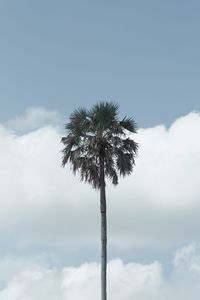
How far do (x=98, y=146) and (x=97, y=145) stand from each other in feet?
0.30

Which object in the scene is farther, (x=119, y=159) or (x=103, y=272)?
(x=119, y=159)

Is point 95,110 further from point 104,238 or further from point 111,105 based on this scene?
point 104,238

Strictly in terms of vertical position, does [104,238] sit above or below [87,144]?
below

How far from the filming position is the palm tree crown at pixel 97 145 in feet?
152

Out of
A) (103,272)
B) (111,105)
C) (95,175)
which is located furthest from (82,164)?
(103,272)

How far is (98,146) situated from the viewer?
46.1 meters

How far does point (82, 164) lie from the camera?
46656 mm

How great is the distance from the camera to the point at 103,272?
42.3 meters

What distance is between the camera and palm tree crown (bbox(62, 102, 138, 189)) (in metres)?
46.3

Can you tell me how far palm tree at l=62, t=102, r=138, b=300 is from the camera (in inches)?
1821

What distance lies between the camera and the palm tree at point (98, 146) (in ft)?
152

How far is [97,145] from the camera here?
46125 millimetres

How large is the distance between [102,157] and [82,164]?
141cm

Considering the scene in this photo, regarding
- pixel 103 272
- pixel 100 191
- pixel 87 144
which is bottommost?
pixel 103 272
